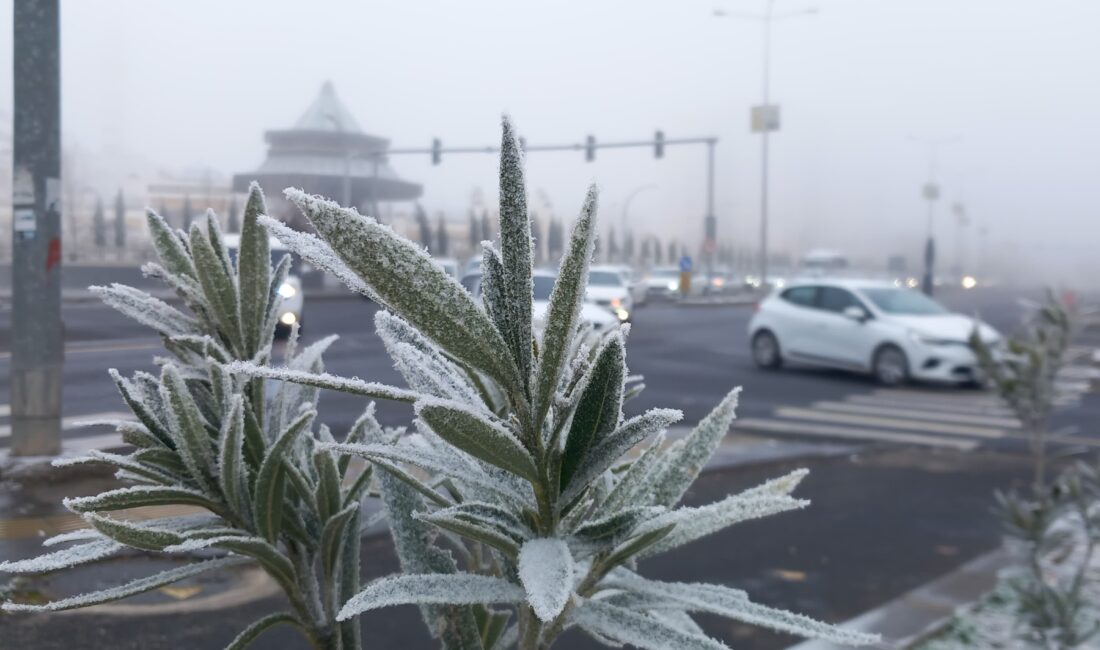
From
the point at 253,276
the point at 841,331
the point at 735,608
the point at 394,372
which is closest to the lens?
the point at 735,608

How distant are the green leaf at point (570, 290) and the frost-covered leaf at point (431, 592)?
0.27m

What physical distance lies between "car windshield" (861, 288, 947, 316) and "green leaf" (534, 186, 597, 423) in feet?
52.8

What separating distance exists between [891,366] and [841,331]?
919 mm

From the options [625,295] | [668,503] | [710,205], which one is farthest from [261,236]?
[710,205]

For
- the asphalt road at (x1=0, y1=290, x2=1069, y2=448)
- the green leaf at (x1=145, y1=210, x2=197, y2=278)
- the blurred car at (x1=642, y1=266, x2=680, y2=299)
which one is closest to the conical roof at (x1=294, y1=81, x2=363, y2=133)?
the asphalt road at (x1=0, y1=290, x2=1069, y2=448)

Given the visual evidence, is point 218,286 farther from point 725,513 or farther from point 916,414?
point 916,414

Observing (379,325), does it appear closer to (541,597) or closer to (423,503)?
(423,503)

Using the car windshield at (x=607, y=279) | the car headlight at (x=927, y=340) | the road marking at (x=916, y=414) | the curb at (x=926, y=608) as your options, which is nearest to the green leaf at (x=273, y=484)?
the curb at (x=926, y=608)

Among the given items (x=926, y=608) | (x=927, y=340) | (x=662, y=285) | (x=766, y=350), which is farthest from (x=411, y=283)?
(x=662, y=285)

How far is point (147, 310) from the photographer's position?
63.6 inches

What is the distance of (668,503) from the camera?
1.39 metres

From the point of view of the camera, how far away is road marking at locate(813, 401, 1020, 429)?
1274 centimetres

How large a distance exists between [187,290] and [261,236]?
0.18 m

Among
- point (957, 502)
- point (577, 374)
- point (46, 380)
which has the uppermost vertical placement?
point (577, 374)
